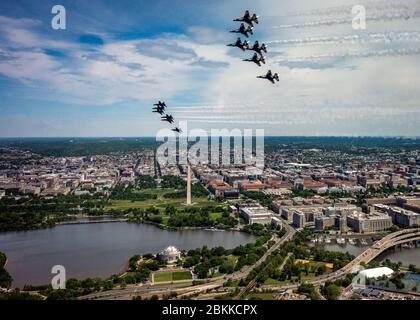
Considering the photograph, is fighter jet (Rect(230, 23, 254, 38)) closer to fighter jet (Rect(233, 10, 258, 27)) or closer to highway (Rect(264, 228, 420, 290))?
fighter jet (Rect(233, 10, 258, 27))

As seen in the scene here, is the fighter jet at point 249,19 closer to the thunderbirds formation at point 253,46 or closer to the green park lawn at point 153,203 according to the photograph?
the thunderbirds formation at point 253,46

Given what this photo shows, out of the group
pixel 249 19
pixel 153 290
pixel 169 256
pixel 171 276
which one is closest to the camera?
pixel 249 19

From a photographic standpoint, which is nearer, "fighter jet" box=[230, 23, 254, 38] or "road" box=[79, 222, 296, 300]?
"fighter jet" box=[230, 23, 254, 38]

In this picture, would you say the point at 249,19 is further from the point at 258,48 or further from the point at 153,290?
the point at 153,290

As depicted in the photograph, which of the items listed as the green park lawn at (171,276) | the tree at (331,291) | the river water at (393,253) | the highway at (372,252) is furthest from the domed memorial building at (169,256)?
the river water at (393,253)

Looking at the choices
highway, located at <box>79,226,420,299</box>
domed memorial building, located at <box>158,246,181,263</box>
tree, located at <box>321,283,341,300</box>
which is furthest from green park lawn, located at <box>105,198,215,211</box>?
tree, located at <box>321,283,341,300</box>

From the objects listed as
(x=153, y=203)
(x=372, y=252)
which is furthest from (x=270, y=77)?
(x=153, y=203)

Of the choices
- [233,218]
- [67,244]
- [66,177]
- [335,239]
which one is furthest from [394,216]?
[66,177]
